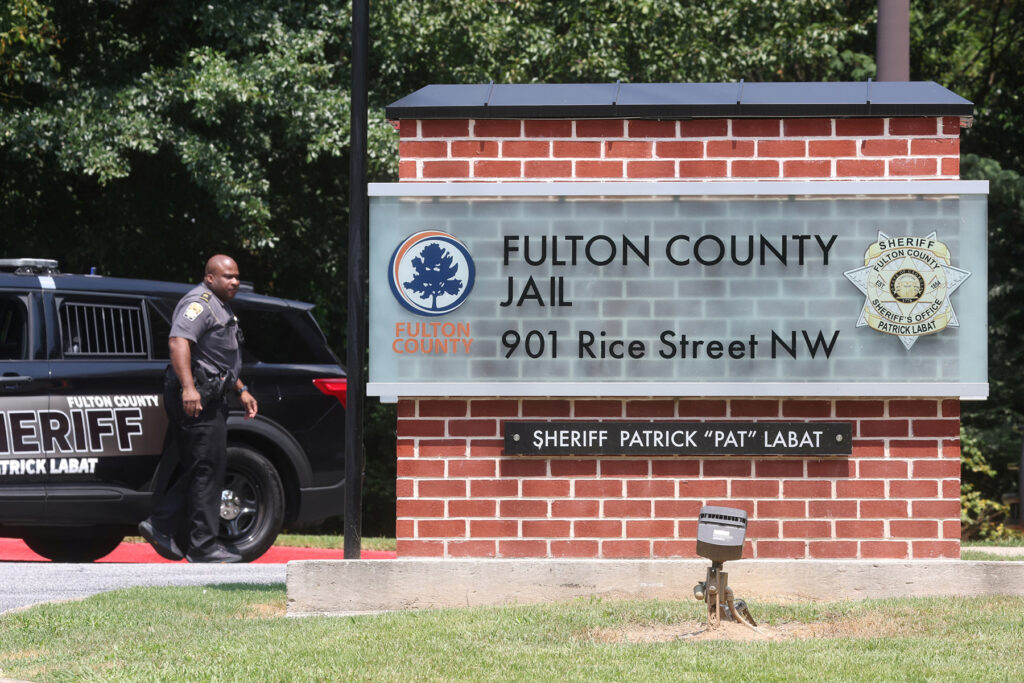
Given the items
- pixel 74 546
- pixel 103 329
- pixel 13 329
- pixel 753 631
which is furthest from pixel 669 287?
pixel 74 546

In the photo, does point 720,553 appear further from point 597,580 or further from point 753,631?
point 597,580

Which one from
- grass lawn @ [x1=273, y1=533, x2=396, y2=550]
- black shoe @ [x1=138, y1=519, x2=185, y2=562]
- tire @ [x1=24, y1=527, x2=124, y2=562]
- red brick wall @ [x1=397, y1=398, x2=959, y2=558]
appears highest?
red brick wall @ [x1=397, y1=398, x2=959, y2=558]

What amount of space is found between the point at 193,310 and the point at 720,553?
4611mm

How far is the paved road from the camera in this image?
8883 millimetres

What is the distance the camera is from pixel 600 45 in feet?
50.3

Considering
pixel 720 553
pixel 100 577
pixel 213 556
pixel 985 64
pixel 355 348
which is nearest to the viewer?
pixel 720 553

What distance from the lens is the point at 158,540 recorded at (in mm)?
10188

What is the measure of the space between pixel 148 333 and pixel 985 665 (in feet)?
21.7

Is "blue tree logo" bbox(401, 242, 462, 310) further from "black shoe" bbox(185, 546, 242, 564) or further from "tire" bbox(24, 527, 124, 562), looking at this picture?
"tire" bbox(24, 527, 124, 562)

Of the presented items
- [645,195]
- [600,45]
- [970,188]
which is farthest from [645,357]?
[600,45]

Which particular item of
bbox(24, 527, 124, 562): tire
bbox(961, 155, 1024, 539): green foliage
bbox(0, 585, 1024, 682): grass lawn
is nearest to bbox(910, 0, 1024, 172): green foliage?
bbox(961, 155, 1024, 539): green foliage

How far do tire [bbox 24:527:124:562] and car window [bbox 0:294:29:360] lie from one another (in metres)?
Result: 2.06

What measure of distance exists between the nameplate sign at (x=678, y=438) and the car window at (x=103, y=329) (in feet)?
12.6

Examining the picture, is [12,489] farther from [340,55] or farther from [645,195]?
[340,55]
